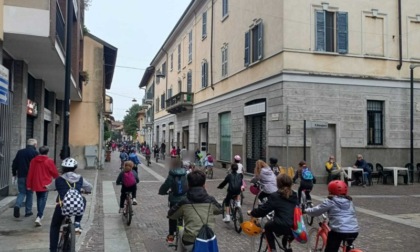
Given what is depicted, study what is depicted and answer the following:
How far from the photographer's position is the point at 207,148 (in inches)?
1184

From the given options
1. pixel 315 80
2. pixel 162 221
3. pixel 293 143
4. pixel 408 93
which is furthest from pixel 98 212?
pixel 408 93

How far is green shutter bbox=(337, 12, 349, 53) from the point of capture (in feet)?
59.9

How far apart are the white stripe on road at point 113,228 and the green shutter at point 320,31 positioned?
450 inches

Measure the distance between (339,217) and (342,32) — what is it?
15.5m

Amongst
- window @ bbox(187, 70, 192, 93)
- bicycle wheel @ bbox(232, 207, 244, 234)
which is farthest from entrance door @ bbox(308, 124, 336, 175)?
window @ bbox(187, 70, 192, 93)

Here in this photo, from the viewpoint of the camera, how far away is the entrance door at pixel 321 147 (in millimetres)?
17734

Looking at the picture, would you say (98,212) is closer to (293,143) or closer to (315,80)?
(293,143)

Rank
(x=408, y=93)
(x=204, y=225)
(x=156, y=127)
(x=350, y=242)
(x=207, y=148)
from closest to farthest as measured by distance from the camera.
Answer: (x=204, y=225) < (x=350, y=242) < (x=408, y=93) < (x=207, y=148) < (x=156, y=127)

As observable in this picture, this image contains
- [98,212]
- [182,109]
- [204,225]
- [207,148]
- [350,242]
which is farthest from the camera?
[182,109]

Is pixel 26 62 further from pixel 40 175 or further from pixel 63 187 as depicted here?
pixel 63 187

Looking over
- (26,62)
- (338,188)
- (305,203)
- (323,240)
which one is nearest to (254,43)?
(26,62)

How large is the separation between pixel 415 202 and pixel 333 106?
627 cm

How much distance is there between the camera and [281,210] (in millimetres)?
4758

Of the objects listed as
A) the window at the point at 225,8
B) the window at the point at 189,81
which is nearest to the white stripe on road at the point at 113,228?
the window at the point at 225,8
